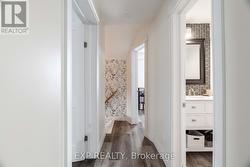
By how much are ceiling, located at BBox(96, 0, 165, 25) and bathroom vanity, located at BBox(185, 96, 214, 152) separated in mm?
1720

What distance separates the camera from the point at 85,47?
126 inches

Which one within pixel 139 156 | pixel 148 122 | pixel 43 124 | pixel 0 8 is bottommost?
pixel 139 156

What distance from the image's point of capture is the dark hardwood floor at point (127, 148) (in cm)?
295

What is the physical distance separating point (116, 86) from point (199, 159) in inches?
188

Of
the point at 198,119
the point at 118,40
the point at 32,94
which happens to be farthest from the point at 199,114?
the point at 118,40

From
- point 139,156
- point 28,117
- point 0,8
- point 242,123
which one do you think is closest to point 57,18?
point 0,8

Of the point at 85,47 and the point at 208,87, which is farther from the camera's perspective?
the point at 208,87

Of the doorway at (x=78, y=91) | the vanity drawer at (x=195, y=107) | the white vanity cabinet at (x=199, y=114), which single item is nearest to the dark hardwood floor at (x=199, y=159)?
the white vanity cabinet at (x=199, y=114)

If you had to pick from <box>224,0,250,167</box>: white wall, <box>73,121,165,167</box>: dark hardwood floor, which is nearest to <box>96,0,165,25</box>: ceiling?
<box>224,0,250,167</box>: white wall

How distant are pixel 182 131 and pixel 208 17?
238 cm

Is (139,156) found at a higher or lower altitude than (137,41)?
lower

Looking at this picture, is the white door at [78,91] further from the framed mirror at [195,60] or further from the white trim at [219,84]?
the white trim at [219,84]

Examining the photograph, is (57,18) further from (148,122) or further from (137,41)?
(137,41)

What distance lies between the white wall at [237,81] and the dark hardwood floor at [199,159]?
2117mm
